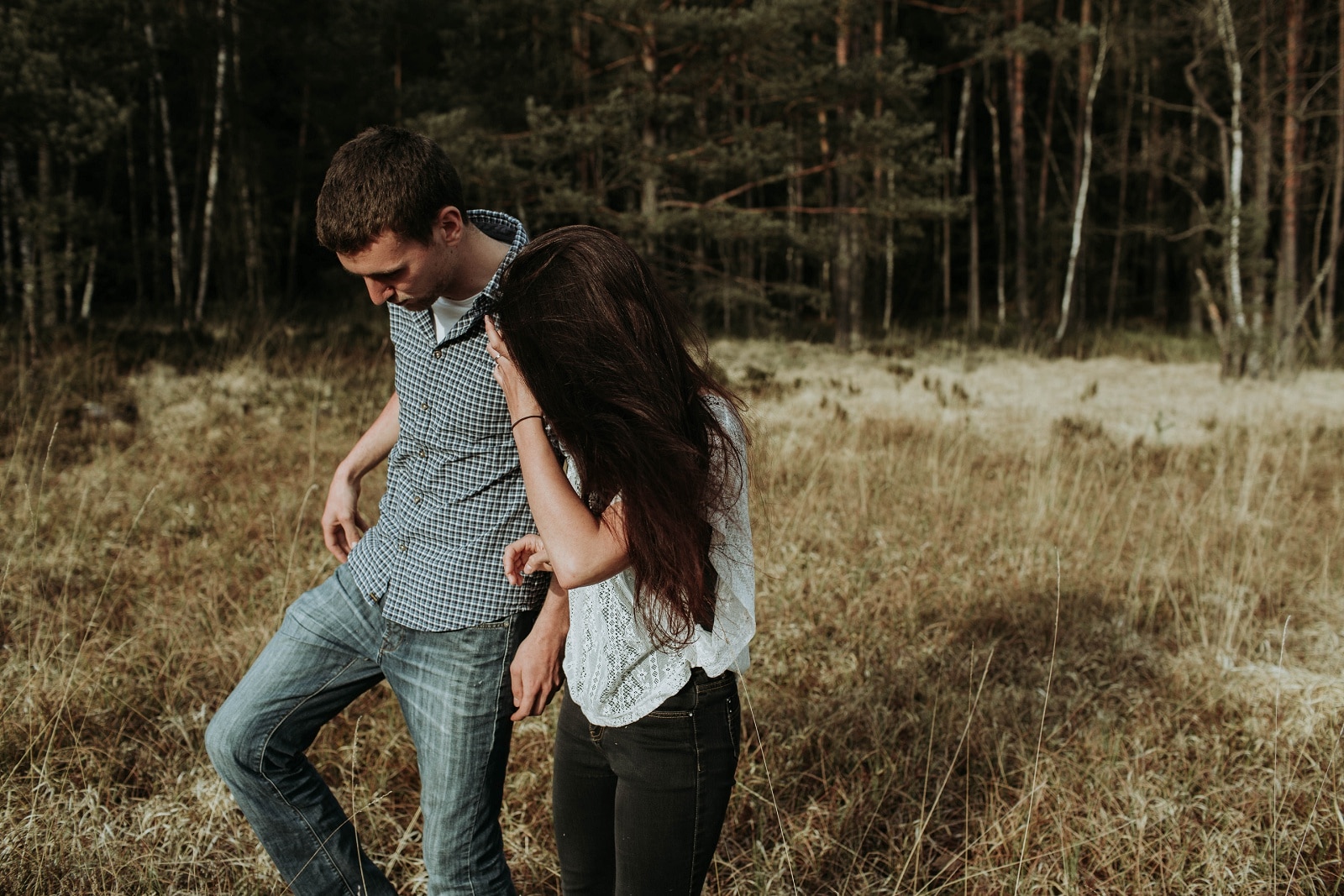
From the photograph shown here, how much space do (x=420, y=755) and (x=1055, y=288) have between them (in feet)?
81.8

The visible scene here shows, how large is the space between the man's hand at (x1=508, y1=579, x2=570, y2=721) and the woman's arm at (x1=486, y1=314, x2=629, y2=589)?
0.28 meters

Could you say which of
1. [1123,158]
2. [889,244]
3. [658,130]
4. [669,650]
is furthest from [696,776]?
[1123,158]

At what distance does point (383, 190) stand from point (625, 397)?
645 millimetres

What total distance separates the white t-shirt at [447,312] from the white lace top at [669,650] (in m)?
0.54

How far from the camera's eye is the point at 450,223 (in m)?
1.61

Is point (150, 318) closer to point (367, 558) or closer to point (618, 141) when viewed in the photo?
point (618, 141)

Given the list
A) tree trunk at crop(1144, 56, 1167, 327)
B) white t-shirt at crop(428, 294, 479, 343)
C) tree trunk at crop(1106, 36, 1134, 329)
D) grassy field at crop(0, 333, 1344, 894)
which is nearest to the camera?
white t-shirt at crop(428, 294, 479, 343)

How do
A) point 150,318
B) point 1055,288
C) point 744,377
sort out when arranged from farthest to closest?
point 1055,288 < point 150,318 < point 744,377

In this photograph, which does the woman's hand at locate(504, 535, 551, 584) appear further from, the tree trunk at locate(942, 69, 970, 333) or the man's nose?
the tree trunk at locate(942, 69, 970, 333)

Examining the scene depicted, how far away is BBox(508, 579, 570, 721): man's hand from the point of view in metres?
1.55

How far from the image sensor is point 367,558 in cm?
171

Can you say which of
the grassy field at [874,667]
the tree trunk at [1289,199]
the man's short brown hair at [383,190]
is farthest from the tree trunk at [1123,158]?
the man's short brown hair at [383,190]

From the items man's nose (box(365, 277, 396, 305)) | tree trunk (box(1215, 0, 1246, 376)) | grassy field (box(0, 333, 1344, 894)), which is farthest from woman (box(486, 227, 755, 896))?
tree trunk (box(1215, 0, 1246, 376))

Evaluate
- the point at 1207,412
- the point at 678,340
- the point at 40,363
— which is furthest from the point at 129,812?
the point at 1207,412
